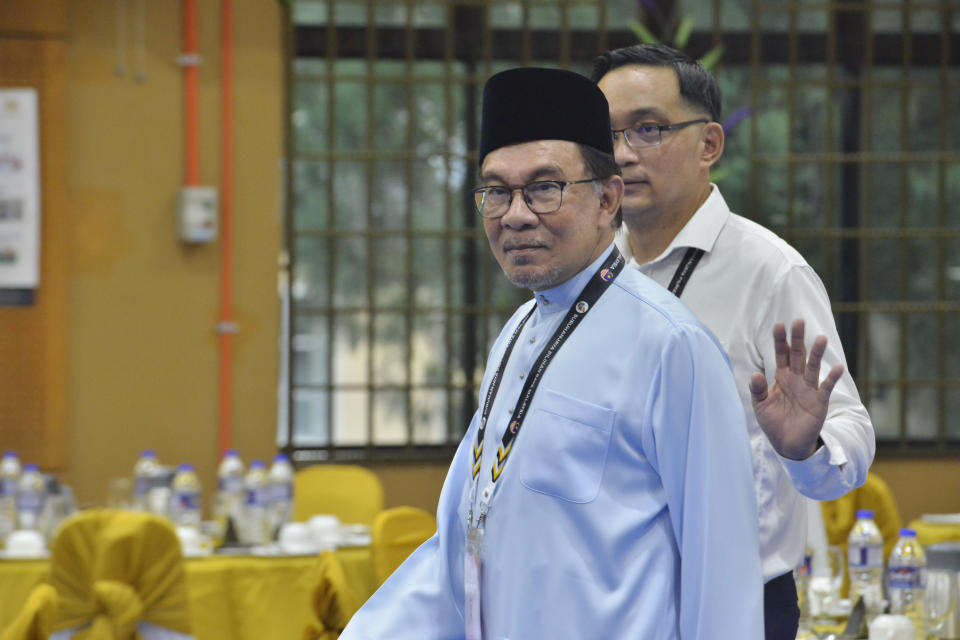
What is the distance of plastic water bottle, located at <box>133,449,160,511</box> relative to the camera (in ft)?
14.9

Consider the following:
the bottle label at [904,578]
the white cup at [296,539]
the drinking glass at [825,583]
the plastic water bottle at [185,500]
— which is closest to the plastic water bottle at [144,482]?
the plastic water bottle at [185,500]

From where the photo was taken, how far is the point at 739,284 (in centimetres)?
191

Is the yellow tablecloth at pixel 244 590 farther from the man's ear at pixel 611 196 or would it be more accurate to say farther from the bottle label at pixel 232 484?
the man's ear at pixel 611 196

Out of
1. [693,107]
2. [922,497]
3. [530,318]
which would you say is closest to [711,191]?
[693,107]

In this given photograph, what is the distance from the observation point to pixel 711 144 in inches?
80.0

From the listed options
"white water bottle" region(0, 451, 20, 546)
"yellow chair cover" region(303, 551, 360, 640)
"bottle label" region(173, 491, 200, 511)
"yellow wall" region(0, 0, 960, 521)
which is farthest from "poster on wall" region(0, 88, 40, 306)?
"yellow chair cover" region(303, 551, 360, 640)

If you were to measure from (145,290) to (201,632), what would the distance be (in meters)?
2.10

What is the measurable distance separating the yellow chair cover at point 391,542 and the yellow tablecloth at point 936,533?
6.36 feet

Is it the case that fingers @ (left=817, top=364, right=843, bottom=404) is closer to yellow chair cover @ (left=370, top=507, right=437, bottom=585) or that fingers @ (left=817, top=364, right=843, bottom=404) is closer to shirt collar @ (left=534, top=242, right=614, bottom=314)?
shirt collar @ (left=534, top=242, right=614, bottom=314)

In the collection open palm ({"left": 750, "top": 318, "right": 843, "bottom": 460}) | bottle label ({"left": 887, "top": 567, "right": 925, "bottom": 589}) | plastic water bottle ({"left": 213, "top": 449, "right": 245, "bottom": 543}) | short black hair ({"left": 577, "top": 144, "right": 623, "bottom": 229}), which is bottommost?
plastic water bottle ({"left": 213, "top": 449, "right": 245, "bottom": 543})

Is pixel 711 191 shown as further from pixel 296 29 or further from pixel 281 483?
pixel 296 29

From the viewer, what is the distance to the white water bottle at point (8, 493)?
4.32 metres

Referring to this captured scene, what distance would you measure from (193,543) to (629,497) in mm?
2782

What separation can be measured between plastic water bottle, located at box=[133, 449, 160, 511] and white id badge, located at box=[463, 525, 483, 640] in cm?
308
